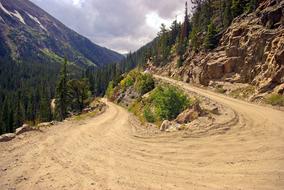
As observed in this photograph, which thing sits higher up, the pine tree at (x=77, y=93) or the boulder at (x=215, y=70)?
the boulder at (x=215, y=70)

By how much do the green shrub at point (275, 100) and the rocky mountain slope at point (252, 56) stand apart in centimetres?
95

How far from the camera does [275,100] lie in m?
33.4

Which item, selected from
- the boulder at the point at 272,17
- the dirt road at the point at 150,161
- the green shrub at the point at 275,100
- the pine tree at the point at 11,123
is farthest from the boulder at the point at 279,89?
the pine tree at the point at 11,123

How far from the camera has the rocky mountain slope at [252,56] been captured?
1513 inches

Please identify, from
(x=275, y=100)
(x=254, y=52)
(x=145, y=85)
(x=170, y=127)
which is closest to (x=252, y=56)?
(x=254, y=52)

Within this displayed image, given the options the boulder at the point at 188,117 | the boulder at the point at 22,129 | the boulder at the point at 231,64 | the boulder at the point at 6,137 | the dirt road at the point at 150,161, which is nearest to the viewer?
the dirt road at the point at 150,161

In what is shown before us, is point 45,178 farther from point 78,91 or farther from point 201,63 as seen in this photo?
point 78,91

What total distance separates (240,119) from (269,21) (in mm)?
27829

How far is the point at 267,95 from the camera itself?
3619cm

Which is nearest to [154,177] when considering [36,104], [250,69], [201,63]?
[250,69]

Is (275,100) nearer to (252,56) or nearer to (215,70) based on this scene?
(252,56)

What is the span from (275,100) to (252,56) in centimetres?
1363

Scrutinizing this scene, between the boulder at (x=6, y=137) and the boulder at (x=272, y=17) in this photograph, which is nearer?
the boulder at (x=6, y=137)

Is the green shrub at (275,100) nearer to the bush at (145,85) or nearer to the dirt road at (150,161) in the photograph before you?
the dirt road at (150,161)
